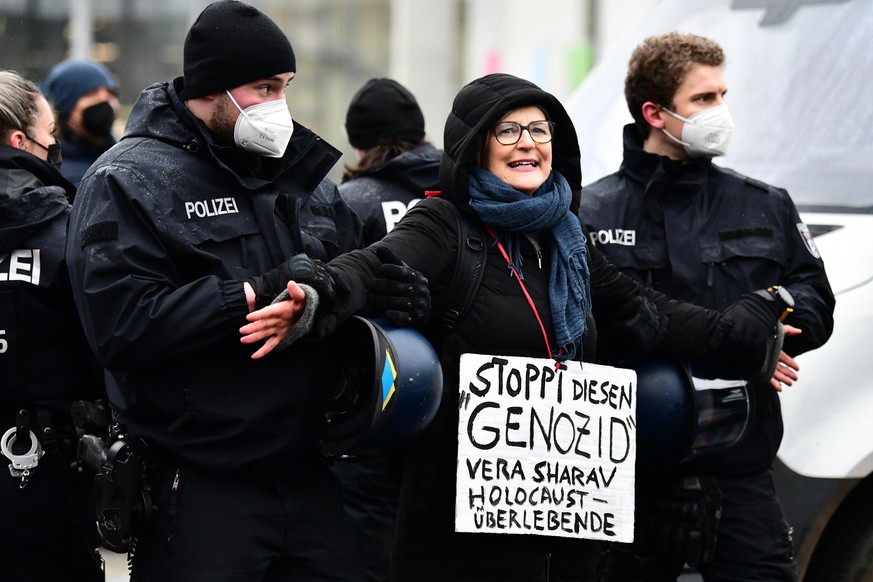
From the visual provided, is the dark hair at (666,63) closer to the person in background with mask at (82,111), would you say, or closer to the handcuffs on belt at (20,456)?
the handcuffs on belt at (20,456)

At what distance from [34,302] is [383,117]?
2.08 meters

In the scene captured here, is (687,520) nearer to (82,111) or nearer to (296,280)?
(296,280)

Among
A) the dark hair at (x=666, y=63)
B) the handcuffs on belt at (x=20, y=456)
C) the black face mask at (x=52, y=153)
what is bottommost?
the handcuffs on belt at (x=20, y=456)

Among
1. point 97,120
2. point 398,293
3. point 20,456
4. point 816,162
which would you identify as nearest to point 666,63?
point 816,162

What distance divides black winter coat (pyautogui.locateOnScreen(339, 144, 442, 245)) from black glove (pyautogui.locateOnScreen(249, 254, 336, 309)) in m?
1.97

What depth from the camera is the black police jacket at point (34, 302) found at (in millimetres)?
4066

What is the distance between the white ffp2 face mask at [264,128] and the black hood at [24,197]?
816mm

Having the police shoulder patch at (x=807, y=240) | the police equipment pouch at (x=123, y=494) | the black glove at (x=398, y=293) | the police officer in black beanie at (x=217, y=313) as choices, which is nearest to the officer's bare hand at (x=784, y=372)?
the police shoulder patch at (x=807, y=240)

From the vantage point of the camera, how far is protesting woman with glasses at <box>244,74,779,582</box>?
373 cm

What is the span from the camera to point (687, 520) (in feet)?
14.0

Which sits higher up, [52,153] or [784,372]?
[52,153]

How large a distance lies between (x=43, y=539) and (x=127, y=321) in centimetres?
116

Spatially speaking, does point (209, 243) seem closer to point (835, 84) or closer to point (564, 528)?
point (564, 528)

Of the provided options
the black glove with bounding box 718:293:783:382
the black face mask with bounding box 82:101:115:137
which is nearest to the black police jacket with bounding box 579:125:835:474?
the black glove with bounding box 718:293:783:382
